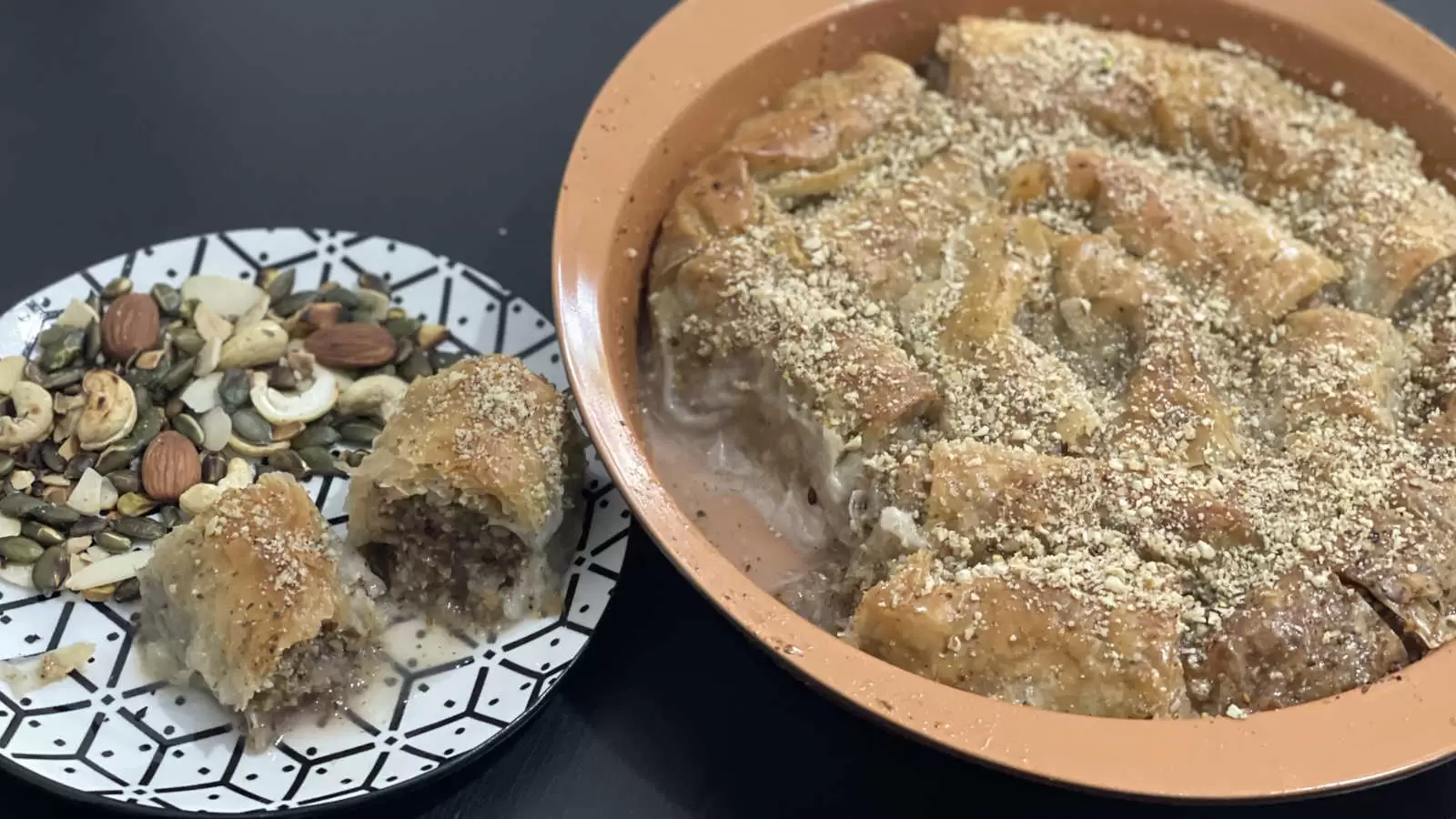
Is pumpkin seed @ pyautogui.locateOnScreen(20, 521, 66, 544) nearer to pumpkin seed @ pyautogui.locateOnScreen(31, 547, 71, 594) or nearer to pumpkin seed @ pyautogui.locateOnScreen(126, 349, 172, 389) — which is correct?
pumpkin seed @ pyautogui.locateOnScreen(31, 547, 71, 594)

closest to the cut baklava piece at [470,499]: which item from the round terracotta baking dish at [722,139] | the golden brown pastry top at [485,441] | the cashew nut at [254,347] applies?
the golden brown pastry top at [485,441]

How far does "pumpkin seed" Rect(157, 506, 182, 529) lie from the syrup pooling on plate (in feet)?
2.25

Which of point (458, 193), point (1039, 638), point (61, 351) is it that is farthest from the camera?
point (458, 193)

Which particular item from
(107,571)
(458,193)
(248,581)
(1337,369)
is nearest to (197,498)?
(107,571)

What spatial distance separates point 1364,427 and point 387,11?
6.61ft

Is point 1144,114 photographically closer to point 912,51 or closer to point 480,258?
point 912,51

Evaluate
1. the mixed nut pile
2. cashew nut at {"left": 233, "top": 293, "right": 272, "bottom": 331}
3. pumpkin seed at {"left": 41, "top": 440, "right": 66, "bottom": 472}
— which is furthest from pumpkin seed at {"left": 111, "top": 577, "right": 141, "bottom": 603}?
cashew nut at {"left": 233, "top": 293, "right": 272, "bottom": 331}

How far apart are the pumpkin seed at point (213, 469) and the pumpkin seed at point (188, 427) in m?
0.04

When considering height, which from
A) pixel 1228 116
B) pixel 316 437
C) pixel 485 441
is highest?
pixel 1228 116

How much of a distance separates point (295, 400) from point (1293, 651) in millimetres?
1381

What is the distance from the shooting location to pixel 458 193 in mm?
2217

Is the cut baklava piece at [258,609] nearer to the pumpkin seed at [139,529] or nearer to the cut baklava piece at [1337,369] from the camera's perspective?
the pumpkin seed at [139,529]

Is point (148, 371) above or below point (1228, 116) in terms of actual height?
below

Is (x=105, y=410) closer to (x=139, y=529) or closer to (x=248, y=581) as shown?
(x=139, y=529)
